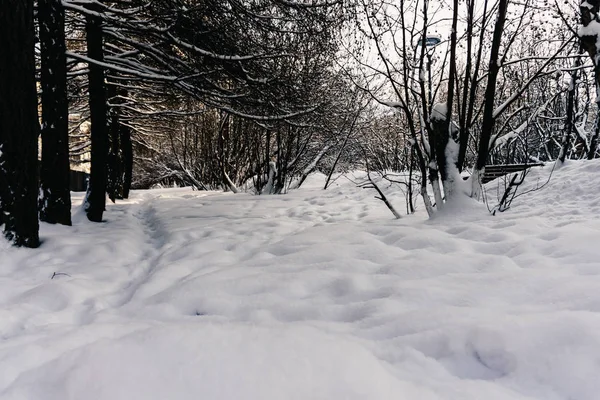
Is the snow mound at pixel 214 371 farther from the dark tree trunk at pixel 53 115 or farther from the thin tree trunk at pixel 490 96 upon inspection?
the dark tree trunk at pixel 53 115

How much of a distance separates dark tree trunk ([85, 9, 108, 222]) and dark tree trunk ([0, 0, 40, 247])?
1.87m

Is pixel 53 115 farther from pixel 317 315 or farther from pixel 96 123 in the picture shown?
pixel 317 315

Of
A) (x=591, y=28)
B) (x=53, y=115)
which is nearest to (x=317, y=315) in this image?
(x=53, y=115)

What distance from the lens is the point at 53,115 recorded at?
14.4 feet

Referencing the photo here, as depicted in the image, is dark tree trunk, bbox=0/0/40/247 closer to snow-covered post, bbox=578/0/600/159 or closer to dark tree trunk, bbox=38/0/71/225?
dark tree trunk, bbox=38/0/71/225

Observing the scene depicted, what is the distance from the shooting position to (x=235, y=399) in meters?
1.31

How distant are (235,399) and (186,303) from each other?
45.6 inches

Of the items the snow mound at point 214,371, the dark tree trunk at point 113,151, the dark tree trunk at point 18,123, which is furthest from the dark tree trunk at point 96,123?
the snow mound at point 214,371

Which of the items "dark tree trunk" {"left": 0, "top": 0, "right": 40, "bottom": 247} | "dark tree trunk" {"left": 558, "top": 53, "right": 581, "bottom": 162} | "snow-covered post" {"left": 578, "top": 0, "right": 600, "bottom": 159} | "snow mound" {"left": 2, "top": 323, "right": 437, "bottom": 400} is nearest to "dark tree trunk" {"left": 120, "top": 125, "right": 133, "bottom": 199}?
"dark tree trunk" {"left": 0, "top": 0, "right": 40, "bottom": 247}

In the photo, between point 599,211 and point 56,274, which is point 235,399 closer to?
point 56,274

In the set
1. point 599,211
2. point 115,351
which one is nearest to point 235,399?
point 115,351

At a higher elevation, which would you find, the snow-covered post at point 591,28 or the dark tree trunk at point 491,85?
the snow-covered post at point 591,28

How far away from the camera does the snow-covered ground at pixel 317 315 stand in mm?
1379

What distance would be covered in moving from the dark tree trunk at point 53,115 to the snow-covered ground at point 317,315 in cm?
78
